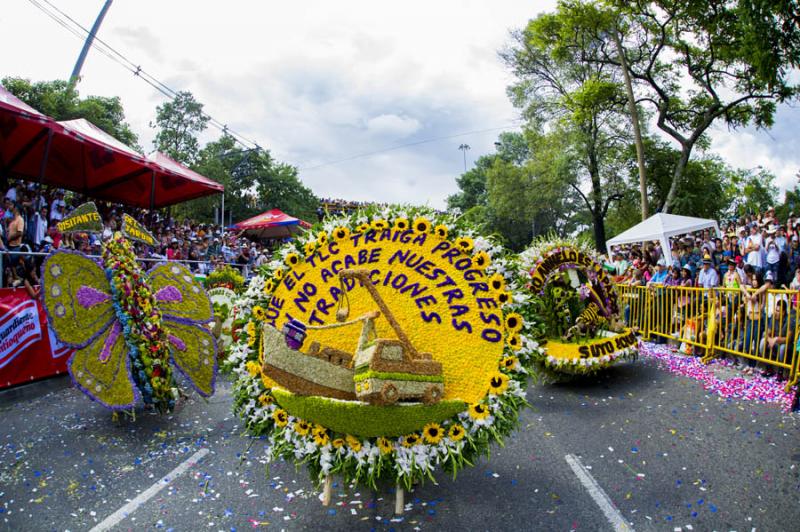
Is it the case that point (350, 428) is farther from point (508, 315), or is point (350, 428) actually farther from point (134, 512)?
point (134, 512)

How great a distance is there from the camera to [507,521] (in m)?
3.19

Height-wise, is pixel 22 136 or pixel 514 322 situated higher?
pixel 22 136

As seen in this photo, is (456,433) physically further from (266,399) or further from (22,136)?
(22,136)

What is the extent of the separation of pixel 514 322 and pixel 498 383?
0.41m

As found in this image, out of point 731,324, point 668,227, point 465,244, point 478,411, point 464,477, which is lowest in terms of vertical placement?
point 464,477

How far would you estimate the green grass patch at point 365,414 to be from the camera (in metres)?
2.56

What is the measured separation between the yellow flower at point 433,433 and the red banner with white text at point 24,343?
6.05 metres

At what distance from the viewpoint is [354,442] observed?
2867 millimetres

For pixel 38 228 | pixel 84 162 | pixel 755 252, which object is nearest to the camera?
pixel 38 228

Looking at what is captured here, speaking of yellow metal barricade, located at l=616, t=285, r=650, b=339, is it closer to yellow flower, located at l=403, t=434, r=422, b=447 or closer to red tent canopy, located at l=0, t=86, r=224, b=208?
yellow flower, located at l=403, t=434, r=422, b=447

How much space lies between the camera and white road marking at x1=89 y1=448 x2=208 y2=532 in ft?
10.6

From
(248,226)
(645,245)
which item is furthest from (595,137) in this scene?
(248,226)

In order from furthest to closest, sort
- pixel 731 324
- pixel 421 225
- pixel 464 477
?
pixel 731 324, pixel 464 477, pixel 421 225

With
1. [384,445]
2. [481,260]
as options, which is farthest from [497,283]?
[384,445]
